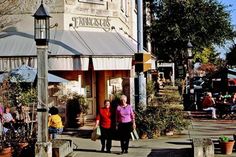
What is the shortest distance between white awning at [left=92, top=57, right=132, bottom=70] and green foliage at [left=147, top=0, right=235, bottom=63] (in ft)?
60.0

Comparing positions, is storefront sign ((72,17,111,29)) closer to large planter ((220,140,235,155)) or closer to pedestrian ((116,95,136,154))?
pedestrian ((116,95,136,154))

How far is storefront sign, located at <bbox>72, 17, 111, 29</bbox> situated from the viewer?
21.5 m

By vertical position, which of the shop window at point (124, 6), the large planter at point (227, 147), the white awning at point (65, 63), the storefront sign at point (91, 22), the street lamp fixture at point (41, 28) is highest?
the shop window at point (124, 6)

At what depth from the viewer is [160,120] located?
17906mm

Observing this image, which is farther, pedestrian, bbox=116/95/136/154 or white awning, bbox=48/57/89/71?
white awning, bbox=48/57/89/71

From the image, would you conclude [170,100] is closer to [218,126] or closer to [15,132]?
[218,126]

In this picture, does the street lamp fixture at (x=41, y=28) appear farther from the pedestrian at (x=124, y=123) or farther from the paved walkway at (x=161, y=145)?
the paved walkway at (x=161, y=145)

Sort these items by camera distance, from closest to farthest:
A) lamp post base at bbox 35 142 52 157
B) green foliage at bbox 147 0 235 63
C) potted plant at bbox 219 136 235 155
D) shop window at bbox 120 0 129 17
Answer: lamp post base at bbox 35 142 52 157 → potted plant at bbox 219 136 235 155 → shop window at bbox 120 0 129 17 → green foliage at bbox 147 0 235 63

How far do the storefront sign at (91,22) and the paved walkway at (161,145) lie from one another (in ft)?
16.8

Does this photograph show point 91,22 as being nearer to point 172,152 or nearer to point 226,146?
point 172,152

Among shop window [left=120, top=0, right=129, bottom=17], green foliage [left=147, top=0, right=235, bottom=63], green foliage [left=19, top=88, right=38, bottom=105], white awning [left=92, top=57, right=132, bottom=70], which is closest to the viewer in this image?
green foliage [left=19, top=88, right=38, bottom=105]

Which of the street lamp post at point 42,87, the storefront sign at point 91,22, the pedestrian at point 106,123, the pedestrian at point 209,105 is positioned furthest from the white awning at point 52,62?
the pedestrian at point 209,105

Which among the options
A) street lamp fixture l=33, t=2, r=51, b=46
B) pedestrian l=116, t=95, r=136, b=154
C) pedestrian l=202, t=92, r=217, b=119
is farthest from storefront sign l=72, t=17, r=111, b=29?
street lamp fixture l=33, t=2, r=51, b=46

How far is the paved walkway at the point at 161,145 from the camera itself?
1441 cm
